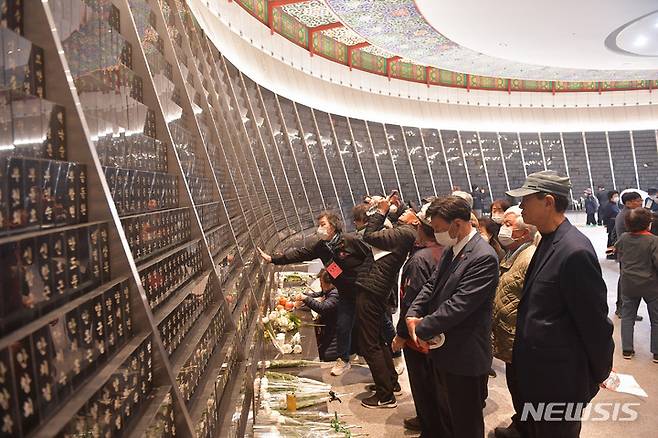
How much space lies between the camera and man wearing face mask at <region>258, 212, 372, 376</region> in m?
3.70

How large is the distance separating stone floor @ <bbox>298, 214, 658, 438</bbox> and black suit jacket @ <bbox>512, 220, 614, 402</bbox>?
4.37 ft

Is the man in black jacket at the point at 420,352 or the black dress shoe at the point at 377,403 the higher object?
the man in black jacket at the point at 420,352

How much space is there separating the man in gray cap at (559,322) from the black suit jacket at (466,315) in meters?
0.21

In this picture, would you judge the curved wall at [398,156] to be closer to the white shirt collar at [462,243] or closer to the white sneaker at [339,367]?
the white sneaker at [339,367]

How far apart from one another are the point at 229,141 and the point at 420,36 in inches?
325

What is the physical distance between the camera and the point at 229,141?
395 centimetres

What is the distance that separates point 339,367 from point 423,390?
1.17 meters

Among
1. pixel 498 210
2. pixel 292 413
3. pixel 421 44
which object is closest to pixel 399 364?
pixel 498 210

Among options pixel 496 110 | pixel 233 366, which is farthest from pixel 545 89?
pixel 233 366

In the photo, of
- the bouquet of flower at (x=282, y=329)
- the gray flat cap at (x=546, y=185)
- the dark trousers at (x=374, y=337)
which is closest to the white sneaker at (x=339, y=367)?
the bouquet of flower at (x=282, y=329)

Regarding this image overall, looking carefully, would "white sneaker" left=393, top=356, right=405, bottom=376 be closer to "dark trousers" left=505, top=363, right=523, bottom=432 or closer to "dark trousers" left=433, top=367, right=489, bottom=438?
"dark trousers" left=505, top=363, right=523, bottom=432

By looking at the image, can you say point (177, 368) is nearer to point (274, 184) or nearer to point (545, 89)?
point (274, 184)

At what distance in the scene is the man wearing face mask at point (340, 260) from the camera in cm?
370

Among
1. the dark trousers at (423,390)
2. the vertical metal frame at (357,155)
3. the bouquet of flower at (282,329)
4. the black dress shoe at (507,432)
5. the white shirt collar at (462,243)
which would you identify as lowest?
the black dress shoe at (507,432)
